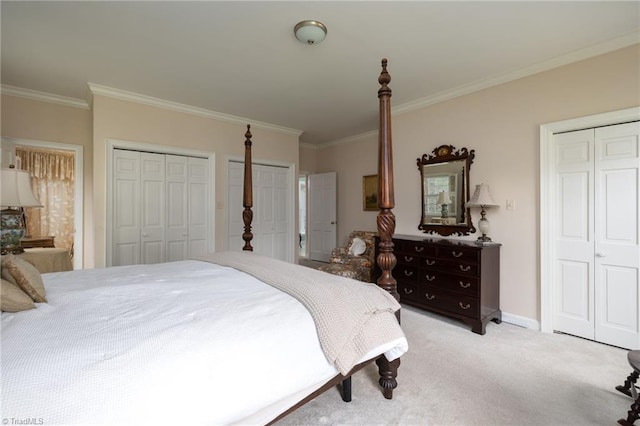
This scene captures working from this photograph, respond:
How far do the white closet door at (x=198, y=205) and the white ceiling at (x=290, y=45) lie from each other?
3.17ft

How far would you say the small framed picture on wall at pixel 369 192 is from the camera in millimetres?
5230

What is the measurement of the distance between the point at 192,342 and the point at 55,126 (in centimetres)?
422

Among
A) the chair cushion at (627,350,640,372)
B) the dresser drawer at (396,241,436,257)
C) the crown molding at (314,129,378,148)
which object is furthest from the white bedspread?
the crown molding at (314,129,378,148)

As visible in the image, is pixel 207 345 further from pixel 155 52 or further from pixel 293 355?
pixel 155 52

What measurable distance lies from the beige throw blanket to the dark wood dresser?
163 cm

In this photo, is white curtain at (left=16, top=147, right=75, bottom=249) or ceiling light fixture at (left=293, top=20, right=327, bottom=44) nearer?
ceiling light fixture at (left=293, top=20, right=327, bottom=44)

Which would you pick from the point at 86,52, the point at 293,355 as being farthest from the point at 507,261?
the point at 86,52

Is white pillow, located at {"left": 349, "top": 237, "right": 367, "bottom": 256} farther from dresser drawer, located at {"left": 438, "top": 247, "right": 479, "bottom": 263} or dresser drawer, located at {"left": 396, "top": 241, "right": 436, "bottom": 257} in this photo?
dresser drawer, located at {"left": 438, "top": 247, "right": 479, "bottom": 263}

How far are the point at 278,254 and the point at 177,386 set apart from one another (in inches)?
163

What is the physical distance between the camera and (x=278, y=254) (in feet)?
16.7

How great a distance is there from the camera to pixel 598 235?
8.60ft

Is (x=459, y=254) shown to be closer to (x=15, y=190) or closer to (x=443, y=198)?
(x=443, y=198)

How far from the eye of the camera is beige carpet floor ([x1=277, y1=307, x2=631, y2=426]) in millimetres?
1692

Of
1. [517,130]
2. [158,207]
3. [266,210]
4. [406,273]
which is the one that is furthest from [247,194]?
[517,130]
